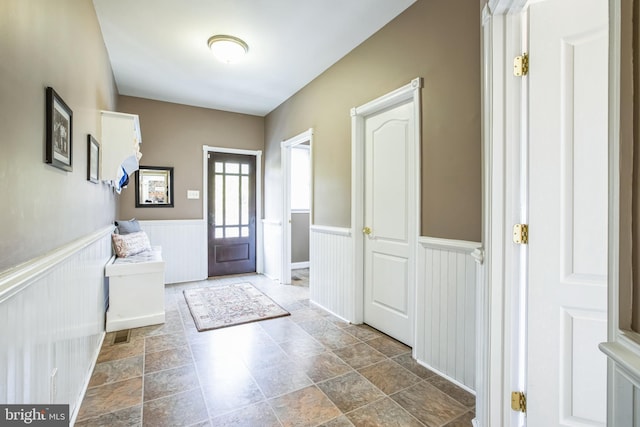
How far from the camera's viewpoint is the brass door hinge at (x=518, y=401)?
143 cm

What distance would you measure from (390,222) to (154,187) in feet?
12.2

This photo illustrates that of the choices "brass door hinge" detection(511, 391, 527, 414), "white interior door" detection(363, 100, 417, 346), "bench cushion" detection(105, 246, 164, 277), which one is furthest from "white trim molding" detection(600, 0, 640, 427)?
"bench cushion" detection(105, 246, 164, 277)

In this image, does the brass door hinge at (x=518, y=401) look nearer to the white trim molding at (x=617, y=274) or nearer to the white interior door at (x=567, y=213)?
the white interior door at (x=567, y=213)

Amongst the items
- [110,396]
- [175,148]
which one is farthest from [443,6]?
[175,148]

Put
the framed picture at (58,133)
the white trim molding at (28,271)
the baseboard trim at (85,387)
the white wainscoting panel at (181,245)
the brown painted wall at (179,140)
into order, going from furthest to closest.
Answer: the white wainscoting panel at (181,245)
the brown painted wall at (179,140)
the baseboard trim at (85,387)
the framed picture at (58,133)
the white trim molding at (28,271)

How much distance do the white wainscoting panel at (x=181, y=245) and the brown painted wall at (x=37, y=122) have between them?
8.40ft

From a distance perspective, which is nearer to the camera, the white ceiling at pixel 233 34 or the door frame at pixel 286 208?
the white ceiling at pixel 233 34

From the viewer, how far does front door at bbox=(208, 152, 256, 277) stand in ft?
16.7

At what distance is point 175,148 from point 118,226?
4.97 ft

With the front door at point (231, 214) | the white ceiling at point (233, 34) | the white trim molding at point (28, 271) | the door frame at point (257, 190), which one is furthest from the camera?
the front door at point (231, 214)

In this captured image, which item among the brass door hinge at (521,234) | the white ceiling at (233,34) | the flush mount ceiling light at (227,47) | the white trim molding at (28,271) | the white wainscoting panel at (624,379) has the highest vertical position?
the white ceiling at (233,34)

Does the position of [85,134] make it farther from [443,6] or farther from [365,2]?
[443,6]

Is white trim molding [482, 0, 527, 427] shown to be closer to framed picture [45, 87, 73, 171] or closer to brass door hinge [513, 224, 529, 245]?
brass door hinge [513, 224, 529, 245]

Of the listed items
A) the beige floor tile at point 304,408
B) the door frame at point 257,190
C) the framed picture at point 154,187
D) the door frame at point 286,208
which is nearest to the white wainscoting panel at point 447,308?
the beige floor tile at point 304,408
